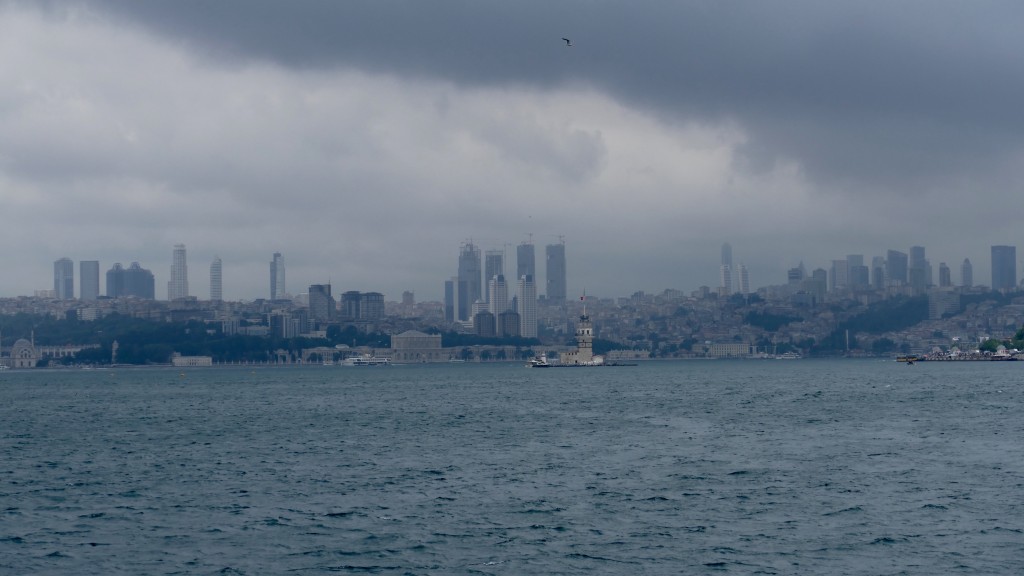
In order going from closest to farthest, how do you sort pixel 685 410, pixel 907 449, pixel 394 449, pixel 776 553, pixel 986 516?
pixel 776 553, pixel 986 516, pixel 907 449, pixel 394 449, pixel 685 410

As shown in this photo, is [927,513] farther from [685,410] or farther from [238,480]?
[685,410]

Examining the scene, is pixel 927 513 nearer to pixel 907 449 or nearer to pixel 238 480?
pixel 907 449

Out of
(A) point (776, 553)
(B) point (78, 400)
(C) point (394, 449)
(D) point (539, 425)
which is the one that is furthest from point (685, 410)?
(B) point (78, 400)

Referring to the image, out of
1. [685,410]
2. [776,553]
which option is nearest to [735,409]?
[685,410]

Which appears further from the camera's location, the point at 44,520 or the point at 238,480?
the point at 238,480

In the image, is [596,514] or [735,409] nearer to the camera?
[596,514]

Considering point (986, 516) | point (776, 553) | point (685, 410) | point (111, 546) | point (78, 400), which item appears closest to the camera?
point (776, 553)
